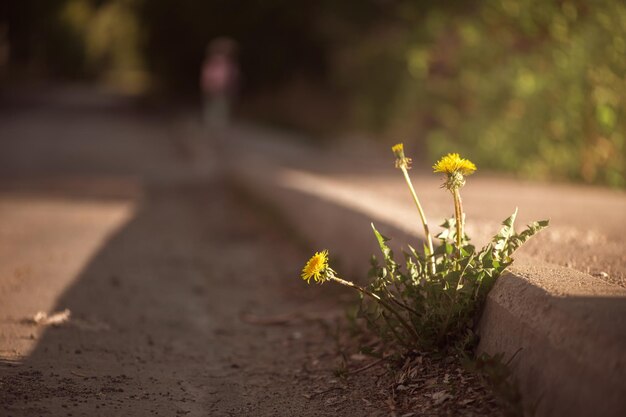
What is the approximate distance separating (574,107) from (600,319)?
21.7ft

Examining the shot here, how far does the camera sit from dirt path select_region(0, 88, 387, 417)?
333cm

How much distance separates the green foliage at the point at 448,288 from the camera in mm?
3289

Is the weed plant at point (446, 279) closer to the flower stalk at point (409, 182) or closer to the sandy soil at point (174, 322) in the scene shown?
the flower stalk at point (409, 182)

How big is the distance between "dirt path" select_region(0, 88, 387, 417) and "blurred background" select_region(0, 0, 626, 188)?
11.7 ft

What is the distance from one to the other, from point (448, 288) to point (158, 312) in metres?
2.19

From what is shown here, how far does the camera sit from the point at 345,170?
11.4 m

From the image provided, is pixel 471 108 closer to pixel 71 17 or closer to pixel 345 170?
pixel 345 170

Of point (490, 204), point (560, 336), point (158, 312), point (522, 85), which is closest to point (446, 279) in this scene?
point (560, 336)

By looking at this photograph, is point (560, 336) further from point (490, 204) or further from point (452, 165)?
point (490, 204)

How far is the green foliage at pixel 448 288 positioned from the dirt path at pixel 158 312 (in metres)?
0.34

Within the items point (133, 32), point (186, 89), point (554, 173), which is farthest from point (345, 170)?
point (133, 32)

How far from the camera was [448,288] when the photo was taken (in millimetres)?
3312

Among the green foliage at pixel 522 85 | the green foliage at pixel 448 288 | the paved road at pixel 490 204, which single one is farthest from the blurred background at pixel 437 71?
the green foliage at pixel 448 288

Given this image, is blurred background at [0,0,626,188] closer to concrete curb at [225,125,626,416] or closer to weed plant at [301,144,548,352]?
concrete curb at [225,125,626,416]
